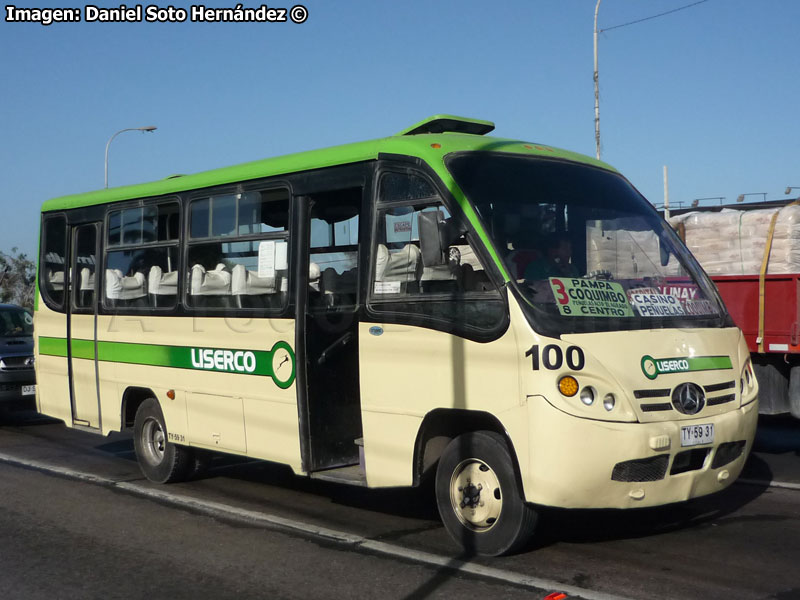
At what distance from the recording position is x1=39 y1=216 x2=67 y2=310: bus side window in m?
10.6

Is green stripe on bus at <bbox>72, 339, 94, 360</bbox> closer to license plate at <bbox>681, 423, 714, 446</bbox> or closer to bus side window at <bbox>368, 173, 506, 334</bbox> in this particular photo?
bus side window at <bbox>368, 173, 506, 334</bbox>

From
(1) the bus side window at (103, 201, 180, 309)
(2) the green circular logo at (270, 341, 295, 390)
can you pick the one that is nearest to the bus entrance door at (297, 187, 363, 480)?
(2) the green circular logo at (270, 341, 295, 390)

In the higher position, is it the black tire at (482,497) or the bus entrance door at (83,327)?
the bus entrance door at (83,327)

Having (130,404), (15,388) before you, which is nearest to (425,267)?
(130,404)

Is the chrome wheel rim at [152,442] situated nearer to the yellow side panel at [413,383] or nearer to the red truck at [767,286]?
the yellow side panel at [413,383]

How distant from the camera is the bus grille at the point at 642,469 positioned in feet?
18.5

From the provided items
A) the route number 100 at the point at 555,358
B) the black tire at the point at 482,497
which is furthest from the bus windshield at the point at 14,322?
the route number 100 at the point at 555,358

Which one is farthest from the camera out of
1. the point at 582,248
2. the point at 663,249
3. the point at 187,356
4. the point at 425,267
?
the point at 187,356

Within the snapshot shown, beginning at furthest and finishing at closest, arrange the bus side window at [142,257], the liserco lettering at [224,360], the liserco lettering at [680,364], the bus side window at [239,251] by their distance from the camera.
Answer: the bus side window at [142,257] → the liserco lettering at [224,360] → the bus side window at [239,251] → the liserco lettering at [680,364]

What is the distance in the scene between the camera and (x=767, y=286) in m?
10.7

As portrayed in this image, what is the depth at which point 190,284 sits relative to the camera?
28.6ft

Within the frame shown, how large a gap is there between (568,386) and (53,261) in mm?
7188

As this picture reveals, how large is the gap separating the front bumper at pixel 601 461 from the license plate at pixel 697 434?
1.3 inches

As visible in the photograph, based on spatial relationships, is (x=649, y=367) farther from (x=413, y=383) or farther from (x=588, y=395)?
(x=413, y=383)
